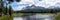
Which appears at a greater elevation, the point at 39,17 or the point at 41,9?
the point at 41,9

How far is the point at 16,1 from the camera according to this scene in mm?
2158

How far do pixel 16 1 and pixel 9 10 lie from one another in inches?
6.5

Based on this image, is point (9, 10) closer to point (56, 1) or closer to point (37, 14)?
point (37, 14)

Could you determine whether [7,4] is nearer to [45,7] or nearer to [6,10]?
[6,10]

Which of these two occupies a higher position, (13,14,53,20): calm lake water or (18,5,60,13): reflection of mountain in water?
(18,5,60,13): reflection of mountain in water

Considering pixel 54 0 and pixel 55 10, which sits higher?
pixel 54 0

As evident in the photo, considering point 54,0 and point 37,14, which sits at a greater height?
point 54,0

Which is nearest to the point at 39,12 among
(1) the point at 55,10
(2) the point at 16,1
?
(1) the point at 55,10

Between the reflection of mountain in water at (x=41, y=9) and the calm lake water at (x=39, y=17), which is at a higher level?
the reflection of mountain in water at (x=41, y=9)

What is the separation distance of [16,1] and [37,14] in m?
0.36

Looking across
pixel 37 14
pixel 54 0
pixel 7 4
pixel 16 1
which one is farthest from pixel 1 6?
pixel 54 0

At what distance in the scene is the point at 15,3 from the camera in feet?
7.04

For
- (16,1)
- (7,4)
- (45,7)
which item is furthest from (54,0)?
(7,4)

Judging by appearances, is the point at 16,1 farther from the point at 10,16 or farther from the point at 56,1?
the point at 56,1
